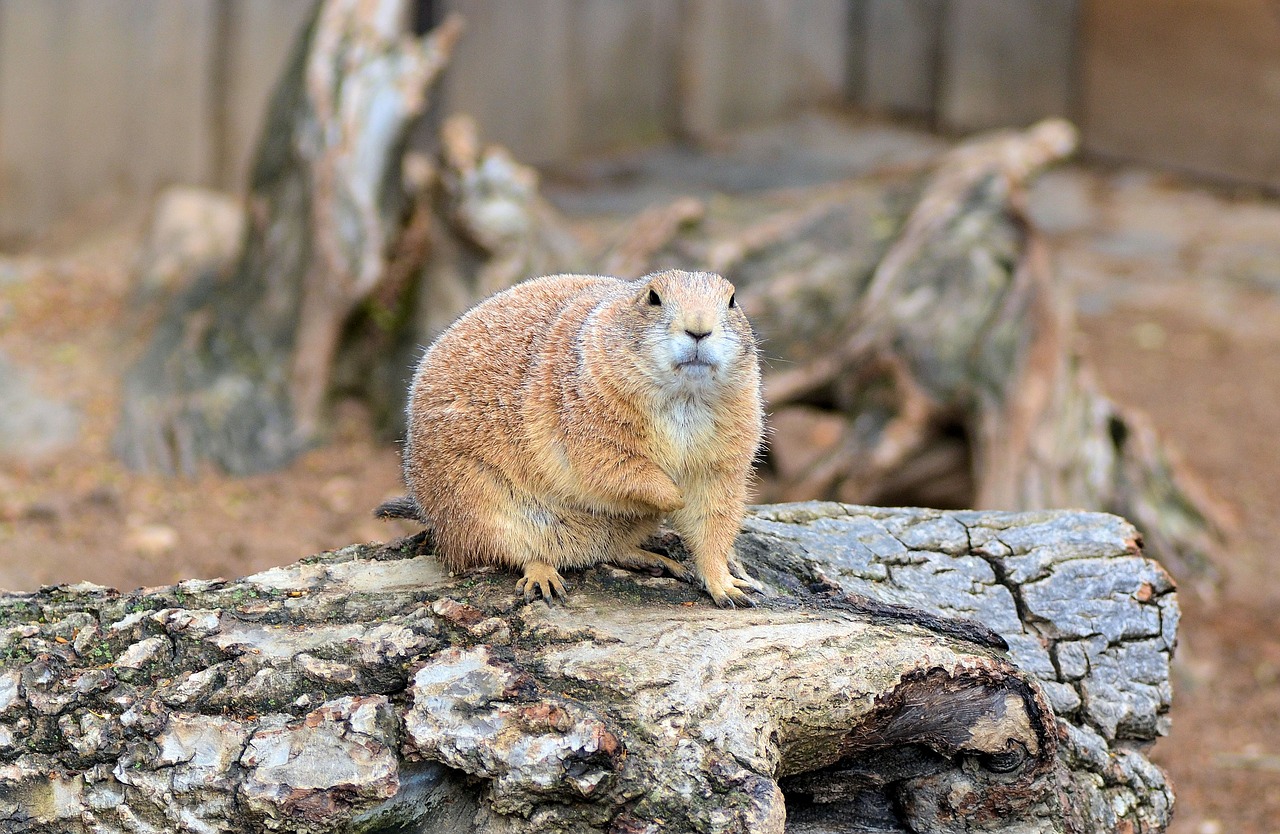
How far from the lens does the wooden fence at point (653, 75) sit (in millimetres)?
10406

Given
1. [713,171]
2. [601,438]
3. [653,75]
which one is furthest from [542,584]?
[653,75]

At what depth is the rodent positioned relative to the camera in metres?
3.61

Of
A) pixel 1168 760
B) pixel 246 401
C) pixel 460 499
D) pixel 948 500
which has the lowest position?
pixel 1168 760

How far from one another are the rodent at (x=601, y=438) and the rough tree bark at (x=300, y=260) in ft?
13.6

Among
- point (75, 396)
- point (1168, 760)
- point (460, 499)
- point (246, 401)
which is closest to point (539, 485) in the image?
point (460, 499)

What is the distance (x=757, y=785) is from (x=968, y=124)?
11.5m

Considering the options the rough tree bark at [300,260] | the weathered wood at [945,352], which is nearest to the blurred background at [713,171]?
the rough tree bark at [300,260]

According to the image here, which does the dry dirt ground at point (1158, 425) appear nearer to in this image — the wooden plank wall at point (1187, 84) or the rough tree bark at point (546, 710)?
the wooden plank wall at point (1187, 84)

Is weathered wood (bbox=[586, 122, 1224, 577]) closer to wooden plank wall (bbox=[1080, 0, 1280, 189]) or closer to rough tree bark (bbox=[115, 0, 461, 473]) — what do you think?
rough tree bark (bbox=[115, 0, 461, 473])

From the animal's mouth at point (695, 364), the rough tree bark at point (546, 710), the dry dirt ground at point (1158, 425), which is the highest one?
the animal's mouth at point (695, 364)

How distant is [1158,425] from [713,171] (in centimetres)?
524

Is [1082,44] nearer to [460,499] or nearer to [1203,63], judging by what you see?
[1203,63]

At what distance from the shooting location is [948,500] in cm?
770

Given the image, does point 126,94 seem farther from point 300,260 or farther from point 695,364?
point 695,364
